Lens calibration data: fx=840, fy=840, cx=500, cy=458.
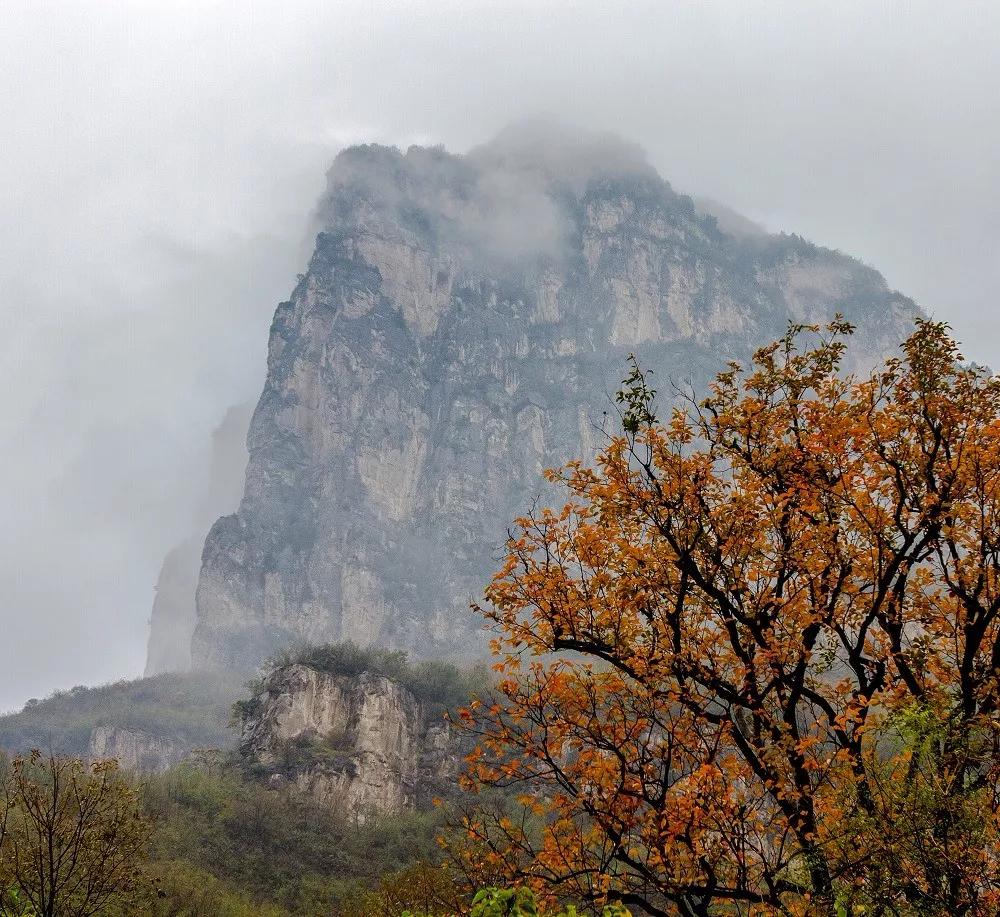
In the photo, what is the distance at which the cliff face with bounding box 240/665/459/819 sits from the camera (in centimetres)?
6981

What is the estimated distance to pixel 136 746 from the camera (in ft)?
408

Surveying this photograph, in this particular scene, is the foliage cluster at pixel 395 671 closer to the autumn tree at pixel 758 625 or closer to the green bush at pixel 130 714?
the green bush at pixel 130 714

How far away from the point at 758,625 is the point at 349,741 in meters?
70.5

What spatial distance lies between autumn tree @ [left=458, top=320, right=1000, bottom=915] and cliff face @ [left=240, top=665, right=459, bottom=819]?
2493 inches

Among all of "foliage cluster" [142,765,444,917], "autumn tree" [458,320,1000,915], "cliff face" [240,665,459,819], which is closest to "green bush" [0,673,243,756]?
"cliff face" [240,665,459,819]

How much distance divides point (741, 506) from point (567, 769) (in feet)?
12.9

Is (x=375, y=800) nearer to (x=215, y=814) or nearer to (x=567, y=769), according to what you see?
(x=215, y=814)

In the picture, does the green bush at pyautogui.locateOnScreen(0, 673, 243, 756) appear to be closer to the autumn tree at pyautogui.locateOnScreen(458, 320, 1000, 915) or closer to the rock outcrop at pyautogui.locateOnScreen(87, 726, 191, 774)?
the rock outcrop at pyautogui.locateOnScreen(87, 726, 191, 774)

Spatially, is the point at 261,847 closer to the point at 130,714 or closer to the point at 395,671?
the point at 395,671

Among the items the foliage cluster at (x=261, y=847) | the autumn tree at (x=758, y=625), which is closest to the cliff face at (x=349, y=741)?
the foliage cluster at (x=261, y=847)

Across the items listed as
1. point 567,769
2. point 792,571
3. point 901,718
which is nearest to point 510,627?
point 567,769

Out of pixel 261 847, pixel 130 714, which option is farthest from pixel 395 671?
pixel 130 714

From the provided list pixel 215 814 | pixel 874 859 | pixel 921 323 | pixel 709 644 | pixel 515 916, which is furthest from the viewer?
pixel 215 814

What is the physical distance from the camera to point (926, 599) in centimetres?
1167
